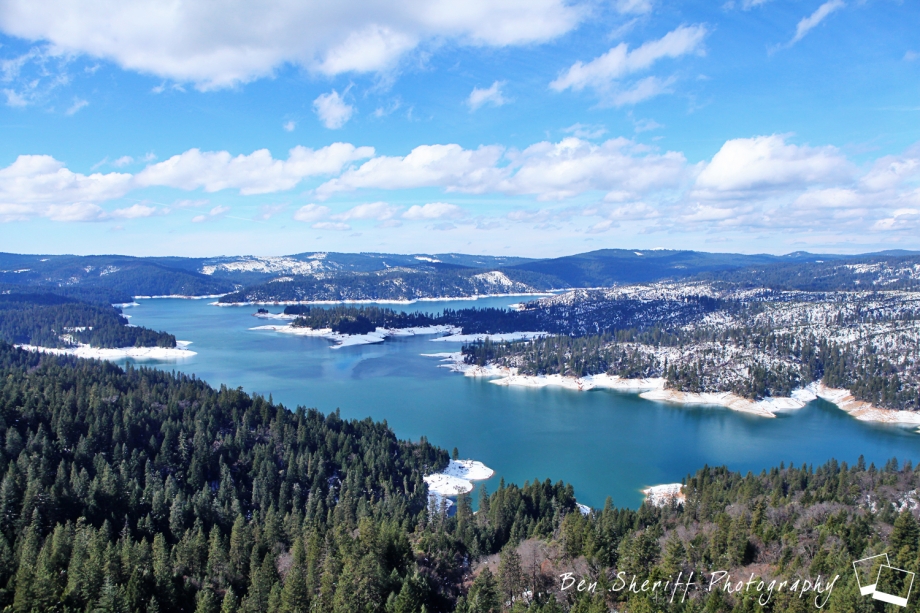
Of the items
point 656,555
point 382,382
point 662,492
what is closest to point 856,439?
point 662,492

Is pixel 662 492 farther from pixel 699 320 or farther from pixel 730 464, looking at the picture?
pixel 699 320

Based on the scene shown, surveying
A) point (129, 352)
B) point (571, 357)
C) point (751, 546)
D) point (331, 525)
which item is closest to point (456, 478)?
point (331, 525)

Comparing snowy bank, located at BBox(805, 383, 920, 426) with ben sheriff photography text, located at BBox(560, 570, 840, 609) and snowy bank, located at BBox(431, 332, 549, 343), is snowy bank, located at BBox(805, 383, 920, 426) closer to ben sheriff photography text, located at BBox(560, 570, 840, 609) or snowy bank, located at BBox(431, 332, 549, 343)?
ben sheriff photography text, located at BBox(560, 570, 840, 609)

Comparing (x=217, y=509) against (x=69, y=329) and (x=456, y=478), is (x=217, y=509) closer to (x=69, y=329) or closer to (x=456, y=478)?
(x=456, y=478)

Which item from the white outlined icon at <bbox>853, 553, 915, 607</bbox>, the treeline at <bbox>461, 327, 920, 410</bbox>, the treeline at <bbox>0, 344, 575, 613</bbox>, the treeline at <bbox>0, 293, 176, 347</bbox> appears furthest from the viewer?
the treeline at <bbox>0, 293, 176, 347</bbox>

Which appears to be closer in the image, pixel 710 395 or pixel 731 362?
pixel 710 395

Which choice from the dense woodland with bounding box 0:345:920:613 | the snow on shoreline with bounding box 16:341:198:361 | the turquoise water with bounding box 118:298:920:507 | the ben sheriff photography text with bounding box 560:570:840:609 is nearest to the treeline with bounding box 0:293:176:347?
the snow on shoreline with bounding box 16:341:198:361

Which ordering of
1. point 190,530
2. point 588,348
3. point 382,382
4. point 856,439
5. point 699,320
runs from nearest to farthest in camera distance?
point 190,530 → point 856,439 → point 382,382 → point 588,348 → point 699,320
